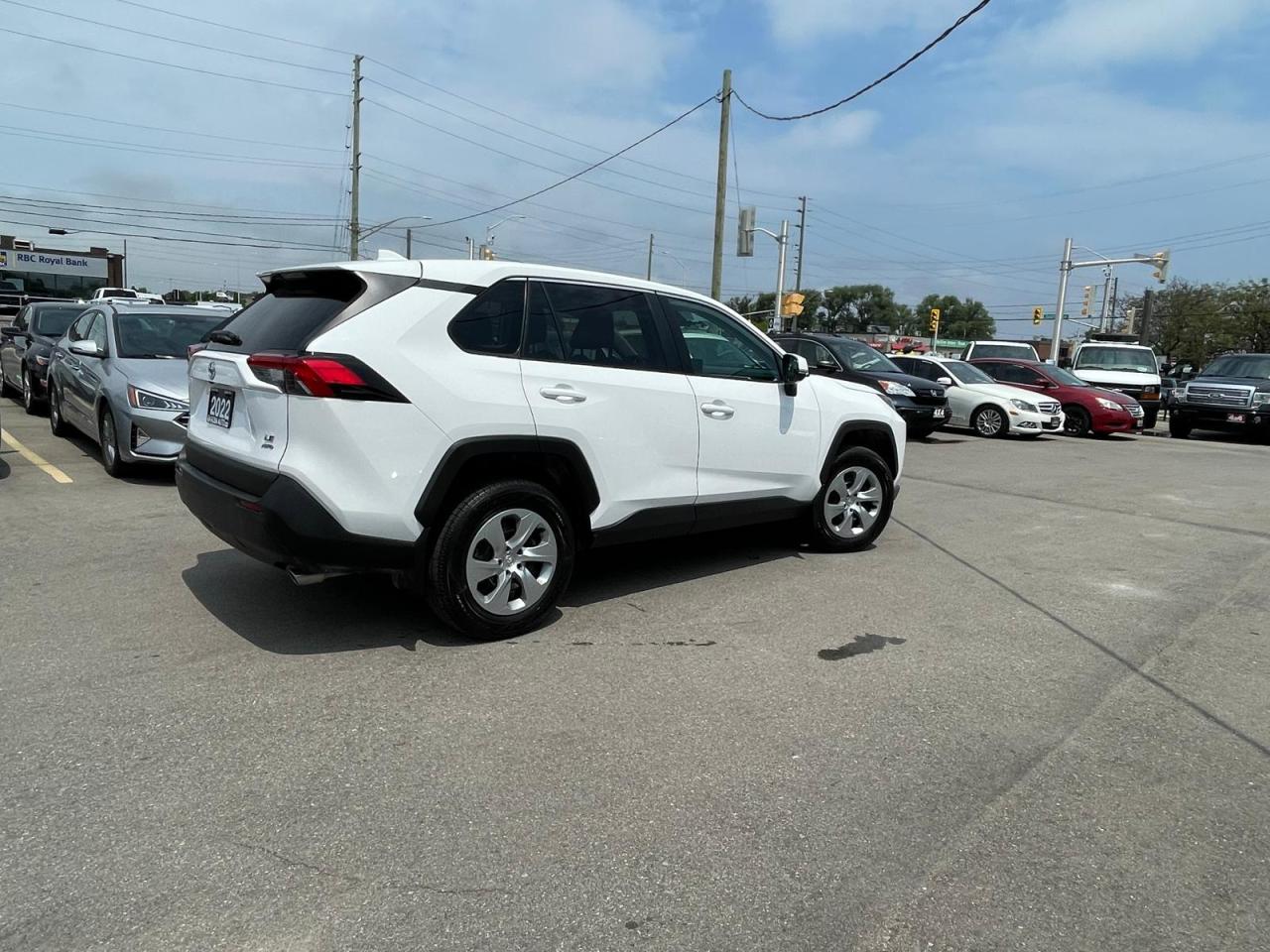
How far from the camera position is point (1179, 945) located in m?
2.40

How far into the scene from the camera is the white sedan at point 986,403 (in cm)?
1647

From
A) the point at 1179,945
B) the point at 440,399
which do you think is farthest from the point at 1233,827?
the point at 440,399

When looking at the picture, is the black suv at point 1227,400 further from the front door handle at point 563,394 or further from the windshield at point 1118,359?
the front door handle at point 563,394

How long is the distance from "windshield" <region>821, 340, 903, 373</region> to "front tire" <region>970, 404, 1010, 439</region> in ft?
7.35

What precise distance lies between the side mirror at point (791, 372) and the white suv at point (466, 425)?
Result: 309 millimetres

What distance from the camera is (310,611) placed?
4.80 m

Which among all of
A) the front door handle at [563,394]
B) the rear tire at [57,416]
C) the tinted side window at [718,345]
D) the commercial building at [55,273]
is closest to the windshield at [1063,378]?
the tinted side window at [718,345]

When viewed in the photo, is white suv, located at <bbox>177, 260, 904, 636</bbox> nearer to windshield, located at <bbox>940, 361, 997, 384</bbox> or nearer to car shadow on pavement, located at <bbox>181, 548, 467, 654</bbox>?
car shadow on pavement, located at <bbox>181, 548, 467, 654</bbox>

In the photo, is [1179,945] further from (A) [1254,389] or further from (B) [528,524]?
(A) [1254,389]

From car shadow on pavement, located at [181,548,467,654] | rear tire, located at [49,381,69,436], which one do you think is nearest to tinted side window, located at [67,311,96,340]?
rear tire, located at [49,381,69,436]

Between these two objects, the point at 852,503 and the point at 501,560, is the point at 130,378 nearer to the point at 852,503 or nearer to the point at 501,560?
the point at 501,560

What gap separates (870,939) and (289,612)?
343 centimetres

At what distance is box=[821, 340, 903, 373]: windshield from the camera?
49.3 ft

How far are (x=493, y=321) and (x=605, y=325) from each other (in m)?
0.72
